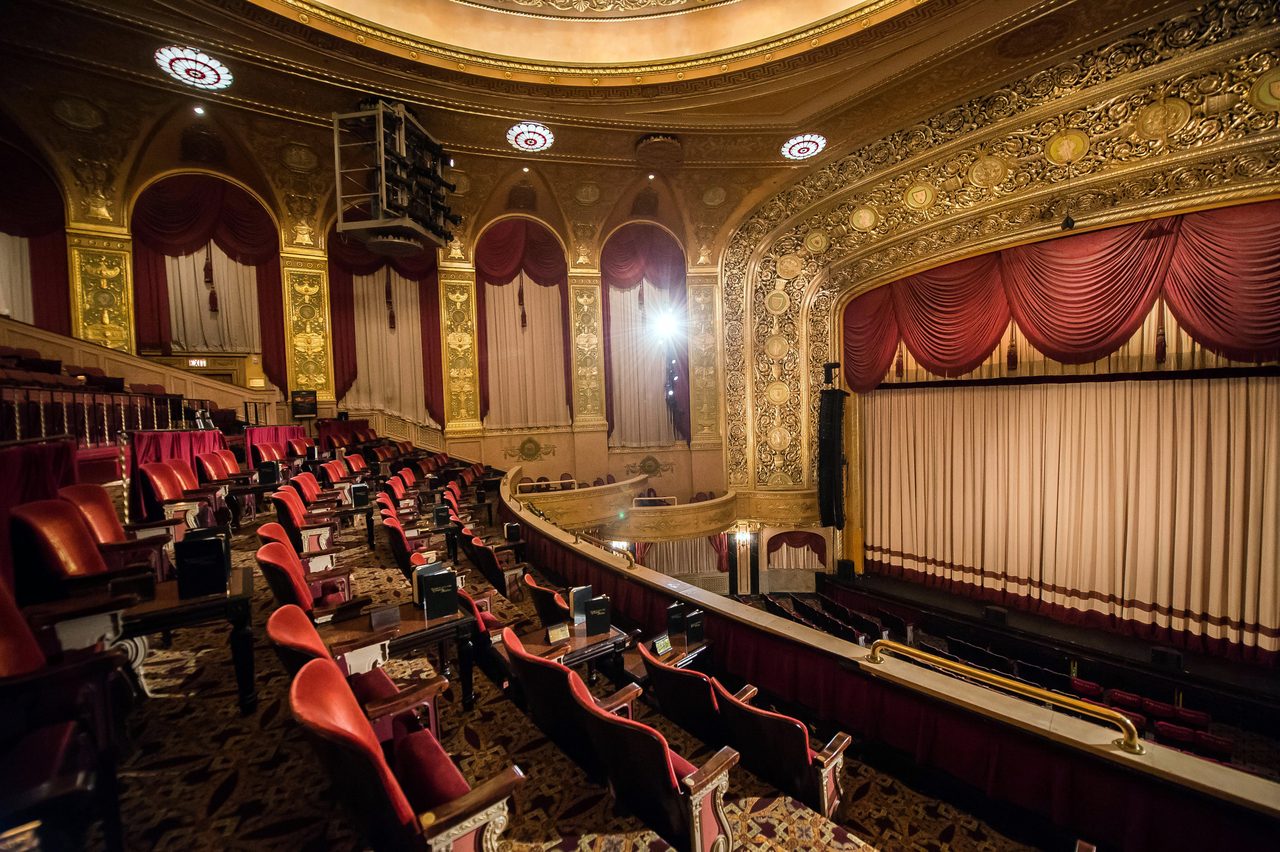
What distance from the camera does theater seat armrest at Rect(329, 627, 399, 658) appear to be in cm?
210

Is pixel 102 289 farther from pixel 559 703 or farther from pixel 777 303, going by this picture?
pixel 777 303

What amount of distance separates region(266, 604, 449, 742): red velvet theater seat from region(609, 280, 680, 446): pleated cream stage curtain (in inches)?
357

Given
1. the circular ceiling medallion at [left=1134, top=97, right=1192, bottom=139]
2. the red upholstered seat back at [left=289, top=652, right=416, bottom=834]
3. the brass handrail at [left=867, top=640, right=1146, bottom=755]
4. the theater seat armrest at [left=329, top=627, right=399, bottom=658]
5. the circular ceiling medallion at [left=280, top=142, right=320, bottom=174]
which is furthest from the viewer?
the circular ceiling medallion at [left=280, top=142, right=320, bottom=174]

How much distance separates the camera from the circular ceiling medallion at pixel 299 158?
826 cm

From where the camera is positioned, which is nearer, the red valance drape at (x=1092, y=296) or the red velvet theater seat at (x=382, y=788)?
the red velvet theater seat at (x=382, y=788)

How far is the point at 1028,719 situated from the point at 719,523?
23.5 ft

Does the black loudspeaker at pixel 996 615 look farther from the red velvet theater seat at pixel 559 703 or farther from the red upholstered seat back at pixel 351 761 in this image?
the red upholstered seat back at pixel 351 761

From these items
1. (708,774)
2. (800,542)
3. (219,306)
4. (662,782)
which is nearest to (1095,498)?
(800,542)

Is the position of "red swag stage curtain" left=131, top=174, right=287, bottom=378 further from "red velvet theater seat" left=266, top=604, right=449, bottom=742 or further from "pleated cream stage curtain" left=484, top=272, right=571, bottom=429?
"red velvet theater seat" left=266, top=604, right=449, bottom=742

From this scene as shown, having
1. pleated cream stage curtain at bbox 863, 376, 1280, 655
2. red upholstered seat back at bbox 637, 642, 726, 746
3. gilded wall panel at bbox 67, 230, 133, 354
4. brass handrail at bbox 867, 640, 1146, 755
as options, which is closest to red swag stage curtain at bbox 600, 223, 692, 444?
pleated cream stage curtain at bbox 863, 376, 1280, 655

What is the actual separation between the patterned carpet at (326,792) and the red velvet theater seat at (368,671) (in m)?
0.32

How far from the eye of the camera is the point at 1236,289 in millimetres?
5285

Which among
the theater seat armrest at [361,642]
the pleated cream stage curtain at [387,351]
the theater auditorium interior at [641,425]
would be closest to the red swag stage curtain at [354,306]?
the theater auditorium interior at [641,425]

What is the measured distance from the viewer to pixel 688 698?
2.43 metres
